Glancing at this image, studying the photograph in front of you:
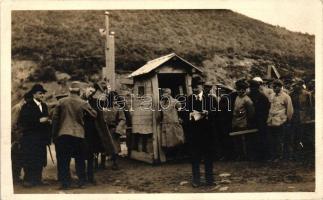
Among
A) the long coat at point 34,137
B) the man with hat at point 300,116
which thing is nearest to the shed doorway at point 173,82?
the man with hat at point 300,116

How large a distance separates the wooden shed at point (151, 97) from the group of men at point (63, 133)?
480 millimetres

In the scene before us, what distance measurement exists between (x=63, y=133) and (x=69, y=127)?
113mm

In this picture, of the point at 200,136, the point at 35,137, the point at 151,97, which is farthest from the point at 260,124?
the point at 35,137

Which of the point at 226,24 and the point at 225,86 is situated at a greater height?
the point at 226,24

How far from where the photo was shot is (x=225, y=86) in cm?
601

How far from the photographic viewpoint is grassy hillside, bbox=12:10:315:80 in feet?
19.8

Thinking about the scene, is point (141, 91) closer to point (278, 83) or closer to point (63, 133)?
point (63, 133)

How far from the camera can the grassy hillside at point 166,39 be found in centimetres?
602

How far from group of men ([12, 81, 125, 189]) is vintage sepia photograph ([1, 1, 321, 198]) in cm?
1

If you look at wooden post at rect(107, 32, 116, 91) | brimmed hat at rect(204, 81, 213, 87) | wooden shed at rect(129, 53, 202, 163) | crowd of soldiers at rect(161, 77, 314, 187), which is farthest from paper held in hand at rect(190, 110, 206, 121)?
wooden post at rect(107, 32, 116, 91)

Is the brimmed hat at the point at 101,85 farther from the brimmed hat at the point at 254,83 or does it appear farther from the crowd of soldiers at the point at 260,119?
the brimmed hat at the point at 254,83
